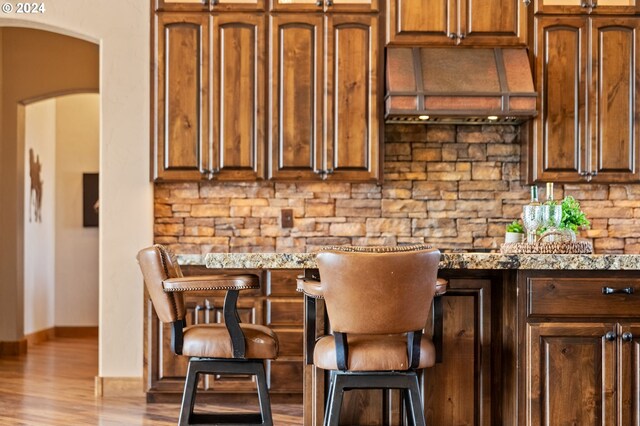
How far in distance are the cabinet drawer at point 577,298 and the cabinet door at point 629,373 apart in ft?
0.24

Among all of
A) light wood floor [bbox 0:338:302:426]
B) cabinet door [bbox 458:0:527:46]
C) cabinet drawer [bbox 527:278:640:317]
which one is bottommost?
light wood floor [bbox 0:338:302:426]

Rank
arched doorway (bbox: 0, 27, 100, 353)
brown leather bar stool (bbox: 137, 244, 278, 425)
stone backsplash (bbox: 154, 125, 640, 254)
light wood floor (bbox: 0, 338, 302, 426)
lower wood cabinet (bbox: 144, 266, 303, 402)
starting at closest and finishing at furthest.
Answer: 1. brown leather bar stool (bbox: 137, 244, 278, 425)
2. light wood floor (bbox: 0, 338, 302, 426)
3. lower wood cabinet (bbox: 144, 266, 303, 402)
4. stone backsplash (bbox: 154, 125, 640, 254)
5. arched doorway (bbox: 0, 27, 100, 353)

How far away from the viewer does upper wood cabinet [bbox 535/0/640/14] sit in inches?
206

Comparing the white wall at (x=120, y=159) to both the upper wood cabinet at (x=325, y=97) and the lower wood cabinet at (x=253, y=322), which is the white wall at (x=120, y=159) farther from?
the upper wood cabinet at (x=325, y=97)

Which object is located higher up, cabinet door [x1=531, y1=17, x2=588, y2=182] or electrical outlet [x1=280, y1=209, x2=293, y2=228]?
cabinet door [x1=531, y1=17, x2=588, y2=182]

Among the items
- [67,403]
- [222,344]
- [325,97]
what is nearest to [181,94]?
[325,97]

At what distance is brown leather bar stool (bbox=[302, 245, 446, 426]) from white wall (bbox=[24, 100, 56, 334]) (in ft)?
18.5

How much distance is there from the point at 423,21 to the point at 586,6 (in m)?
1.01

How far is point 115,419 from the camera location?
4477mm

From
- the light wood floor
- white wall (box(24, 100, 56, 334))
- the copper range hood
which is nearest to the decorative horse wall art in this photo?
white wall (box(24, 100, 56, 334))

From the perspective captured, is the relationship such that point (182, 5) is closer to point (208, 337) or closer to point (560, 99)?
point (560, 99)

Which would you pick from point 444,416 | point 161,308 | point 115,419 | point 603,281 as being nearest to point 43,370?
point 115,419

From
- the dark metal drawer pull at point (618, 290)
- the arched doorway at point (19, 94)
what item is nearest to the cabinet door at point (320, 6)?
the arched doorway at point (19, 94)

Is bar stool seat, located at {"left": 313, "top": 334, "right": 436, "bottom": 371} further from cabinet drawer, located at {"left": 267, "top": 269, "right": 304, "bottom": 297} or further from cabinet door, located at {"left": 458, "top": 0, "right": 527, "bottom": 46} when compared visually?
cabinet door, located at {"left": 458, "top": 0, "right": 527, "bottom": 46}
